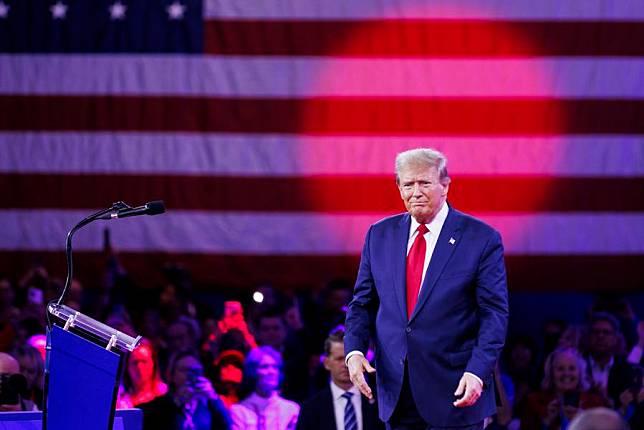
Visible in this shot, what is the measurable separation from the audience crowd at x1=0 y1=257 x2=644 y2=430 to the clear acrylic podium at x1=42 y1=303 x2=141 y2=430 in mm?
1770

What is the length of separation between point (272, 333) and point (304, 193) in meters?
1.71

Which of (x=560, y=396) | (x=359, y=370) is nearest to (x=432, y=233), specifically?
(x=359, y=370)

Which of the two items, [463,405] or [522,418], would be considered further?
[522,418]

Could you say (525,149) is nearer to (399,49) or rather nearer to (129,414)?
(399,49)

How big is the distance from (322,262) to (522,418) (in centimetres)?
254

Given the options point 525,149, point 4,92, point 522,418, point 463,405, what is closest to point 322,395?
point 522,418

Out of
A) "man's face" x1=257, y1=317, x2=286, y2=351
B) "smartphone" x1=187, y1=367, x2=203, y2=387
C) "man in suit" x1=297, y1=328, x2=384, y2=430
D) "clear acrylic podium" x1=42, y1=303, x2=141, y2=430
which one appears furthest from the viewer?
"man's face" x1=257, y1=317, x2=286, y2=351

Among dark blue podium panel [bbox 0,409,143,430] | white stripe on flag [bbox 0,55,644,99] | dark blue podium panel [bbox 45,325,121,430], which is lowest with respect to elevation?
dark blue podium panel [bbox 0,409,143,430]

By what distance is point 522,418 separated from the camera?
6.69 meters

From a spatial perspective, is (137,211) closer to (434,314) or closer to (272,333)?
(434,314)

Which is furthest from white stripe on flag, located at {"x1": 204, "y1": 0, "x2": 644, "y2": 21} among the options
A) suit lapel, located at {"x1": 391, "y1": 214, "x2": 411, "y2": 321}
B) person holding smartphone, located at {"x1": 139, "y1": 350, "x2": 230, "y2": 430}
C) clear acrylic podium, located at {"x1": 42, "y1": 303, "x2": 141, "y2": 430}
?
clear acrylic podium, located at {"x1": 42, "y1": 303, "x2": 141, "y2": 430}

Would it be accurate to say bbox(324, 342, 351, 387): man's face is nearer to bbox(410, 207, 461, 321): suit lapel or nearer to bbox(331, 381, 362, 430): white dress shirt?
bbox(331, 381, 362, 430): white dress shirt

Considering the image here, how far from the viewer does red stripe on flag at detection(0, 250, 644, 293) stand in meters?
8.77

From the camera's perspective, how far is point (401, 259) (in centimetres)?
370
